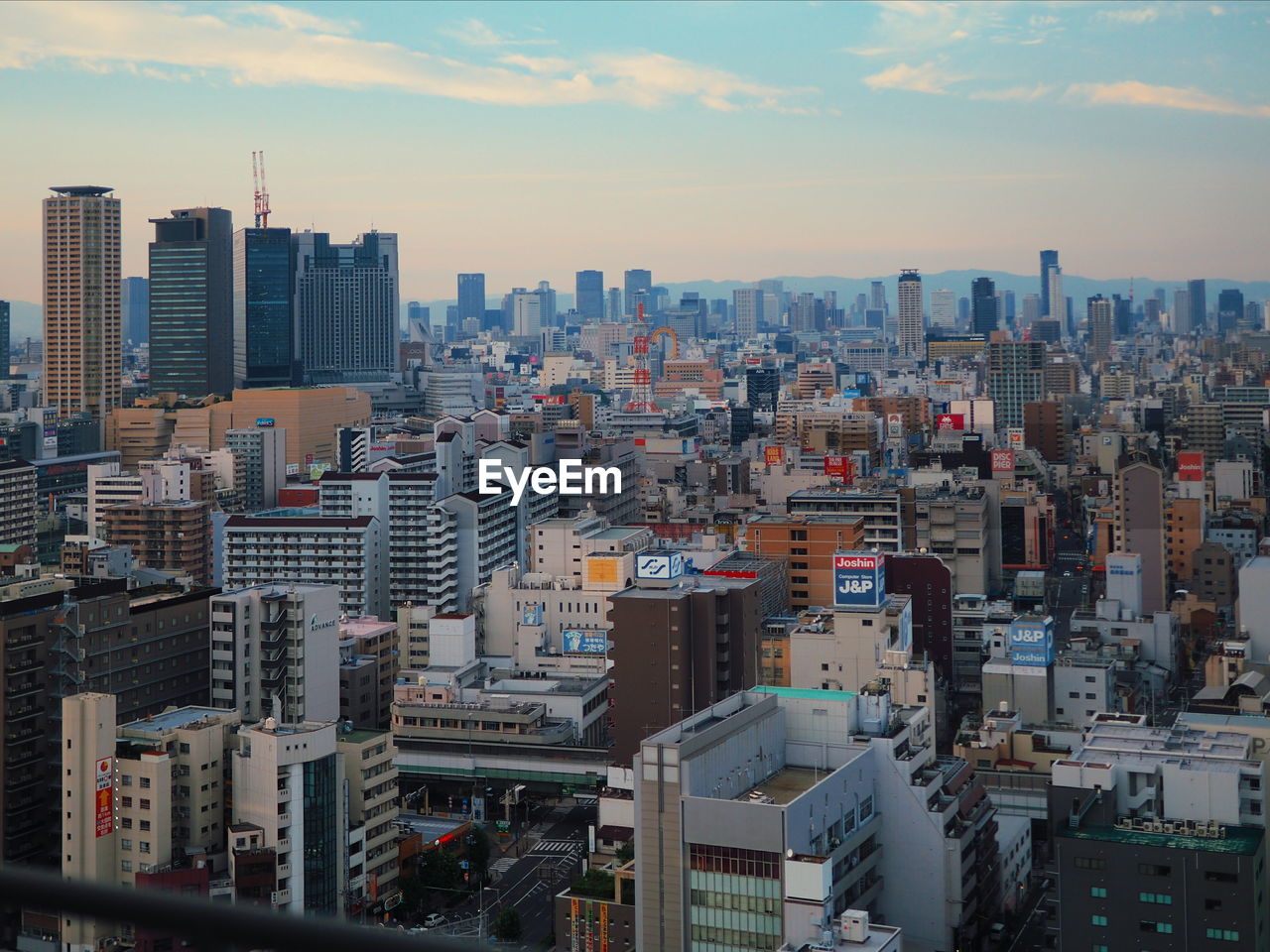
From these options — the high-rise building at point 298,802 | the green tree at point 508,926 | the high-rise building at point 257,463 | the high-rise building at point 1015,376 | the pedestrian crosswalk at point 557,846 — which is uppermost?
the high-rise building at point 1015,376

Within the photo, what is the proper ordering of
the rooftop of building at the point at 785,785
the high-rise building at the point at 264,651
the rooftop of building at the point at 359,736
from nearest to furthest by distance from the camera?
the rooftop of building at the point at 785,785
the rooftop of building at the point at 359,736
the high-rise building at the point at 264,651

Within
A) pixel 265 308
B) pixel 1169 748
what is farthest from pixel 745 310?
pixel 1169 748

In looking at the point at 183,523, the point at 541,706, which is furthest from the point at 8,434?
the point at 541,706

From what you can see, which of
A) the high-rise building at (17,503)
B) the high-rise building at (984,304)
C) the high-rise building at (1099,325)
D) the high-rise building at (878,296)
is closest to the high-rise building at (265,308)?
the high-rise building at (17,503)

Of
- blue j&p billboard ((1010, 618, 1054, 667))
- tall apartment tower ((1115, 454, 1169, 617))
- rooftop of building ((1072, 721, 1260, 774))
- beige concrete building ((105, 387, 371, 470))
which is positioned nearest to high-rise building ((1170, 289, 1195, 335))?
tall apartment tower ((1115, 454, 1169, 617))

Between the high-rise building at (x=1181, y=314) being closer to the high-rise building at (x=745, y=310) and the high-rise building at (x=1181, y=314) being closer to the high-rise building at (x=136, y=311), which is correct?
the high-rise building at (x=136, y=311)

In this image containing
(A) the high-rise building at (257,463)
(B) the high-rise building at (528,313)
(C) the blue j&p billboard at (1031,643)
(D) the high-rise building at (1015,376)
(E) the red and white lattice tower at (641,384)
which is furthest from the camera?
(B) the high-rise building at (528,313)
